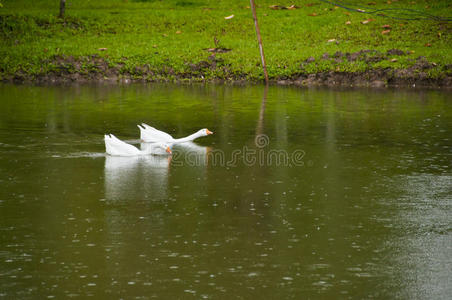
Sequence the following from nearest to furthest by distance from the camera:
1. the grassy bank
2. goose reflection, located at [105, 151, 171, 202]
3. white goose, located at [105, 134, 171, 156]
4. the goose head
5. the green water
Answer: the green water
goose reflection, located at [105, 151, 171, 202]
white goose, located at [105, 134, 171, 156]
the goose head
the grassy bank

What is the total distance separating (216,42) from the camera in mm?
31281

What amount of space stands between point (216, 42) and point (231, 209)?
21.2 meters

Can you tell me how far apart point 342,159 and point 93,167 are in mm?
4292

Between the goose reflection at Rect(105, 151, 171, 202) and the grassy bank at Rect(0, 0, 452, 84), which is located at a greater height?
the grassy bank at Rect(0, 0, 452, 84)

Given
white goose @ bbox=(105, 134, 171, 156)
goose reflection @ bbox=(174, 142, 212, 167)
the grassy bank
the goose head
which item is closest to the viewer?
goose reflection @ bbox=(174, 142, 212, 167)

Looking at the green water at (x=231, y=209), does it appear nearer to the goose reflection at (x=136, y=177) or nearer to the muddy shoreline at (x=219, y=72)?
the goose reflection at (x=136, y=177)

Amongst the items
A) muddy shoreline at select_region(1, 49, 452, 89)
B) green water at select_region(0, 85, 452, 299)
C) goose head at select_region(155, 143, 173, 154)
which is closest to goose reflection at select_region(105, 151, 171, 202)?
green water at select_region(0, 85, 452, 299)

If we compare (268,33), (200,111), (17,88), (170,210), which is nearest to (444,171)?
(170,210)

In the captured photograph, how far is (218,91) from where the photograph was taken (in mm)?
26344

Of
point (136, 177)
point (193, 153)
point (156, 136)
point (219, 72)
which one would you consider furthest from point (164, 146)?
point (219, 72)

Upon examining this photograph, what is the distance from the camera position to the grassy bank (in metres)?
28.8

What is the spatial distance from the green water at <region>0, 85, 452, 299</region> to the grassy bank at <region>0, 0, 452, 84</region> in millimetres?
9111

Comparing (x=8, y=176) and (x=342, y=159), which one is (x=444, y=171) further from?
(x=8, y=176)

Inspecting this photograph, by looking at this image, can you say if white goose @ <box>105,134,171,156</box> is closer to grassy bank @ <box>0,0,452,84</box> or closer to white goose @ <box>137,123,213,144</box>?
white goose @ <box>137,123,213,144</box>
